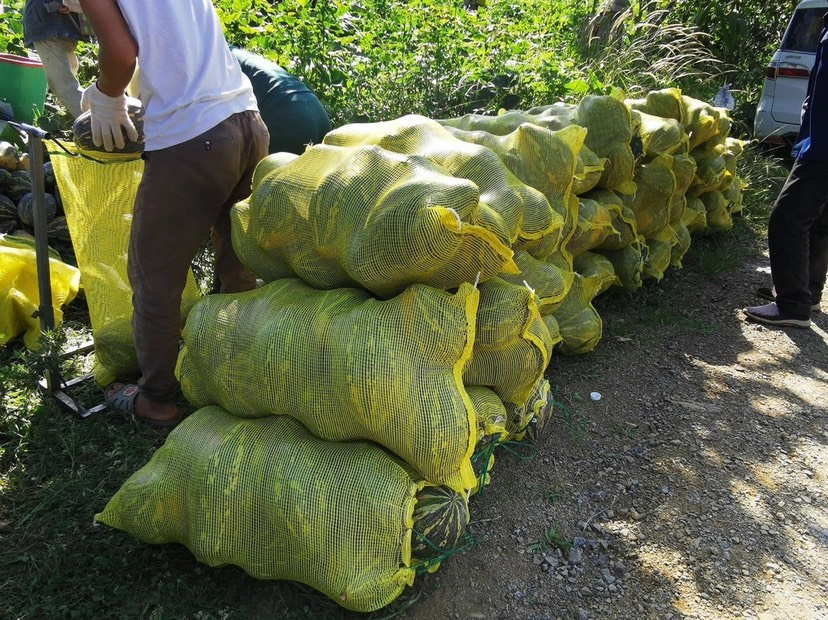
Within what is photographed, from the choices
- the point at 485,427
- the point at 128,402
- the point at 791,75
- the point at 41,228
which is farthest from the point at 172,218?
the point at 791,75

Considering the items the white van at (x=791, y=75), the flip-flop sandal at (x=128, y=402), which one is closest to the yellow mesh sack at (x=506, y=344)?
the flip-flop sandal at (x=128, y=402)

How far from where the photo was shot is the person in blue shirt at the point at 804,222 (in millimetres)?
3785

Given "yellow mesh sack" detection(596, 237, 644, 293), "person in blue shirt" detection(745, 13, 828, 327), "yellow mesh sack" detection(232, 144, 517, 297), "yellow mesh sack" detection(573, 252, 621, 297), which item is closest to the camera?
"yellow mesh sack" detection(232, 144, 517, 297)

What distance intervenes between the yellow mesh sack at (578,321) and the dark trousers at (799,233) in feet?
5.07

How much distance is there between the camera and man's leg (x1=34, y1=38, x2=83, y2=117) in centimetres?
366

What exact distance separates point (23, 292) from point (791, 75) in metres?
7.46

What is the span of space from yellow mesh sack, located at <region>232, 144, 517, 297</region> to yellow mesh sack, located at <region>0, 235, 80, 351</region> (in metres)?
1.80

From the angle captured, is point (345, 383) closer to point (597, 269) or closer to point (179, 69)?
point (179, 69)

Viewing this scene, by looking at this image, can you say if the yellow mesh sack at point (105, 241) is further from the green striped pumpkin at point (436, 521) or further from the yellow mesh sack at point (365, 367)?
the green striped pumpkin at point (436, 521)

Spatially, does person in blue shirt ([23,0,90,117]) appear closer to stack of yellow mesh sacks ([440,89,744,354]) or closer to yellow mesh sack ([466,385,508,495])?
stack of yellow mesh sacks ([440,89,744,354])

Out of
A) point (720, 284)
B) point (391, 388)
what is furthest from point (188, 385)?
point (720, 284)

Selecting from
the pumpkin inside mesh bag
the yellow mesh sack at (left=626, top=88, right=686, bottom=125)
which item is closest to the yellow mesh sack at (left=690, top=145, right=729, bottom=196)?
the yellow mesh sack at (left=626, top=88, right=686, bottom=125)

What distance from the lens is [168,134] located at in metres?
2.35

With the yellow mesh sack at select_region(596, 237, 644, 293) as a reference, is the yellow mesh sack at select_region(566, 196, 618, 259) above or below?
above
